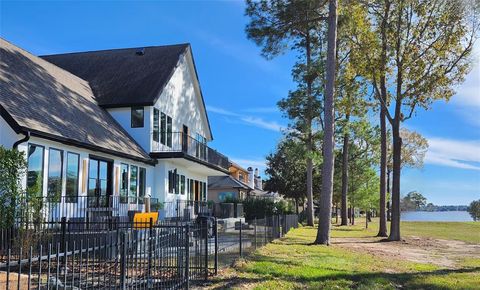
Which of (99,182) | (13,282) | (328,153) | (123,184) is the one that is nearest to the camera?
(13,282)

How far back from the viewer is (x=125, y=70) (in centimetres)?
2908

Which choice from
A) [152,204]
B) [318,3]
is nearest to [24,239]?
[152,204]

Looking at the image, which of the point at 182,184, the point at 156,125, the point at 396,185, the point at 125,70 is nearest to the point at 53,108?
the point at 156,125

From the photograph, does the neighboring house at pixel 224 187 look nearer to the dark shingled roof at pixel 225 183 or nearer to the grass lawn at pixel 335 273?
the dark shingled roof at pixel 225 183

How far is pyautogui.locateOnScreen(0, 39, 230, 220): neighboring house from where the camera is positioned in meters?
16.8

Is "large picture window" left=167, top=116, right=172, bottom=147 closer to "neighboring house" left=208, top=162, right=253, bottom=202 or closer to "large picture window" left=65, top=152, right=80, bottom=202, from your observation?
"large picture window" left=65, top=152, right=80, bottom=202

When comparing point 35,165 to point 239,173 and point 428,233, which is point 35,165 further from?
point 239,173

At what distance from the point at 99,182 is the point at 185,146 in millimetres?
8776

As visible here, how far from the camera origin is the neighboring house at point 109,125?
1683 centimetres

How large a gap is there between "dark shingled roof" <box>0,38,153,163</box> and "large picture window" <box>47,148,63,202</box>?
24.2 inches

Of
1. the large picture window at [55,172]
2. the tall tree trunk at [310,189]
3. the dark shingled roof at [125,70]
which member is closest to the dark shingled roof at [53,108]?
the large picture window at [55,172]

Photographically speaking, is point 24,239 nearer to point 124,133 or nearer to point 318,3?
point 124,133

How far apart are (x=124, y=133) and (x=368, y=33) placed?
14.2 m

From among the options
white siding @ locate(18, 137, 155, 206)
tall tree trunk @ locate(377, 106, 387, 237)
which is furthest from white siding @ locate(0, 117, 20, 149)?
tall tree trunk @ locate(377, 106, 387, 237)
